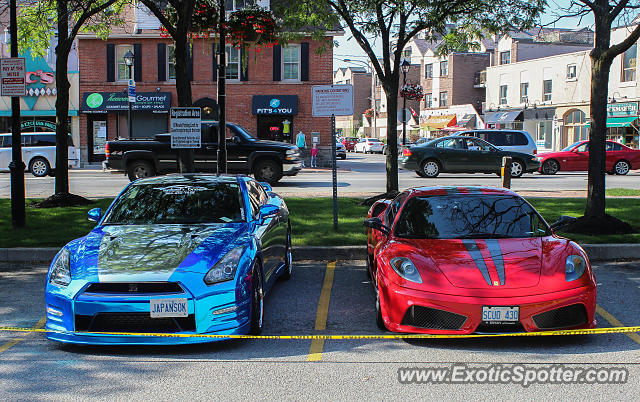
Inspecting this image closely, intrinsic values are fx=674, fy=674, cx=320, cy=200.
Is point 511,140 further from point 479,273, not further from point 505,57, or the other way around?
point 505,57

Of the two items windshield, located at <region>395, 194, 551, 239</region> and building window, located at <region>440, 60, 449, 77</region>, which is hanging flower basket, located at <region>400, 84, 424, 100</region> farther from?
windshield, located at <region>395, 194, 551, 239</region>

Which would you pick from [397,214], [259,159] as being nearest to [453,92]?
[259,159]

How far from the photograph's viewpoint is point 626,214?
12680 millimetres

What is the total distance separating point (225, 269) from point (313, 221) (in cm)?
653

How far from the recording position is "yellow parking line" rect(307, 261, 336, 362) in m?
5.50

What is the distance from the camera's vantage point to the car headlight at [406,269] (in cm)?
577

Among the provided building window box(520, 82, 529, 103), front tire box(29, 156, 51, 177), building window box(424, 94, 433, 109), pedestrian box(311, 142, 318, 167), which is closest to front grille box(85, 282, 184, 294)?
front tire box(29, 156, 51, 177)

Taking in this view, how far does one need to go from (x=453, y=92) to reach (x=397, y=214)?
58.5 metres

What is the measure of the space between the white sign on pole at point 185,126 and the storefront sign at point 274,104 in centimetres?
2238

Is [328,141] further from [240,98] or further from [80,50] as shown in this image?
[80,50]

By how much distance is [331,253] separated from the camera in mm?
9914

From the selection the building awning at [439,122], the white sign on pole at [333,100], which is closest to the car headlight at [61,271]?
the white sign on pole at [333,100]

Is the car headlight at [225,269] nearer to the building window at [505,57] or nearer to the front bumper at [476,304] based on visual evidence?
the front bumper at [476,304]

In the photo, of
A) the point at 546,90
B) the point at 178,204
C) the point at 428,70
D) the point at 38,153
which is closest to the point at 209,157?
the point at 38,153
